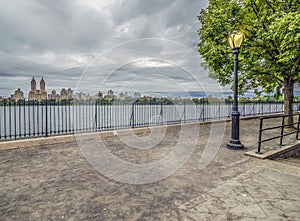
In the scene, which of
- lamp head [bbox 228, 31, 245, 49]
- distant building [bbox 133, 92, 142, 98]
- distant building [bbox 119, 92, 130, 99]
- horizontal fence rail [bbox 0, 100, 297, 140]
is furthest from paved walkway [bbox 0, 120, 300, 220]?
distant building [bbox 133, 92, 142, 98]

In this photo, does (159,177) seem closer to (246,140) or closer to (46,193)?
(46,193)

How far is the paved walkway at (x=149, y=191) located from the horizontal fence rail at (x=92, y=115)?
2107 millimetres

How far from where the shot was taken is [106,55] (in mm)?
7082

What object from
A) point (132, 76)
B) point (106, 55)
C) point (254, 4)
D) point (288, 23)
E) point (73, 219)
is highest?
point (254, 4)

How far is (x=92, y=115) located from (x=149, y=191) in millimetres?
6221

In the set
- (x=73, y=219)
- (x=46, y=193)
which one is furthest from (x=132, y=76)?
(x=73, y=219)

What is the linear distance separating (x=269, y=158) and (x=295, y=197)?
8.50ft

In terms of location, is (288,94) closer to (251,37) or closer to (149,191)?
(251,37)

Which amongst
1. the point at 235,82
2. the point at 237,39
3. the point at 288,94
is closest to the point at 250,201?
A: the point at 235,82

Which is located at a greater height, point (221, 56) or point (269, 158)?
point (221, 56)

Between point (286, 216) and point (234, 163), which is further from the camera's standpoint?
point (234, 163)

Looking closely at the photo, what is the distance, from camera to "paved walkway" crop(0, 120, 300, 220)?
265 cm

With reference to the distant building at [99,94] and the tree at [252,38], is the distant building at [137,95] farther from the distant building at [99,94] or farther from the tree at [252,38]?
the tree at [252,38]

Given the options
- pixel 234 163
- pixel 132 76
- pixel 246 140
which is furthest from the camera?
pixel 132 76
